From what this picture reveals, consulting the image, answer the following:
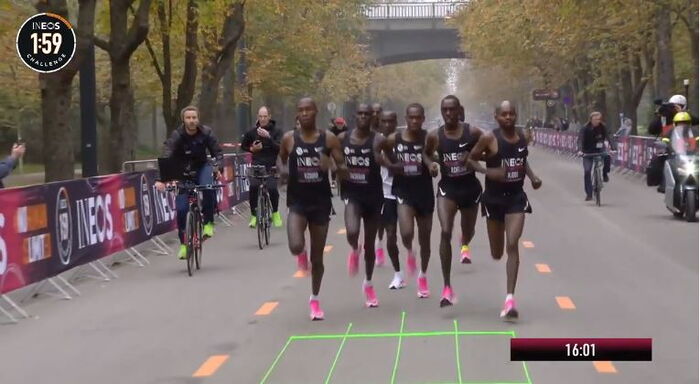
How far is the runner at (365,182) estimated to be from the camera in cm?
1103

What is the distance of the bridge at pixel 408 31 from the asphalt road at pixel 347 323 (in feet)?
182

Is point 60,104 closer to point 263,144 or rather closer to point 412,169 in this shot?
point 263,144

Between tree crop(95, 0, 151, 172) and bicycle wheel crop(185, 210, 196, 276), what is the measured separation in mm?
8077

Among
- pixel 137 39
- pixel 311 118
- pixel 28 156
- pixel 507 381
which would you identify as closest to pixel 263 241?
pixel 137 39

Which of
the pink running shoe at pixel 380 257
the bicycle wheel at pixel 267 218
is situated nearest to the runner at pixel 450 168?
the pink running shoe at pixel 380 257

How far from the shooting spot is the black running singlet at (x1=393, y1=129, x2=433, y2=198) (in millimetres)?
11422

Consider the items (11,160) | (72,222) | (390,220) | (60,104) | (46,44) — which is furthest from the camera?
(60,104)

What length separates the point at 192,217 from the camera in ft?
46.8

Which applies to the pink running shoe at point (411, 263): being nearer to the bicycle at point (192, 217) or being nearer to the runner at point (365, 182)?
the runner at point (365, 182)

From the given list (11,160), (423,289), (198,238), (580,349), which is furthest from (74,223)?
(580,349)

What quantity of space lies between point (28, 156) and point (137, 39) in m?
42.9

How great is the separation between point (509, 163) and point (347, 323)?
1.97 meters

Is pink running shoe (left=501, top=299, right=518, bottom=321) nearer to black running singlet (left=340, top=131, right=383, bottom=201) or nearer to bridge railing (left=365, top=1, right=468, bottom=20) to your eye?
black running singlet (left=340, top=131, right=383, bottom=201)

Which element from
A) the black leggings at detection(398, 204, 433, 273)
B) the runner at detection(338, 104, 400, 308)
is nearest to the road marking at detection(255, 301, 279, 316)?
the runner at detection(338, 104, 400, 308)
